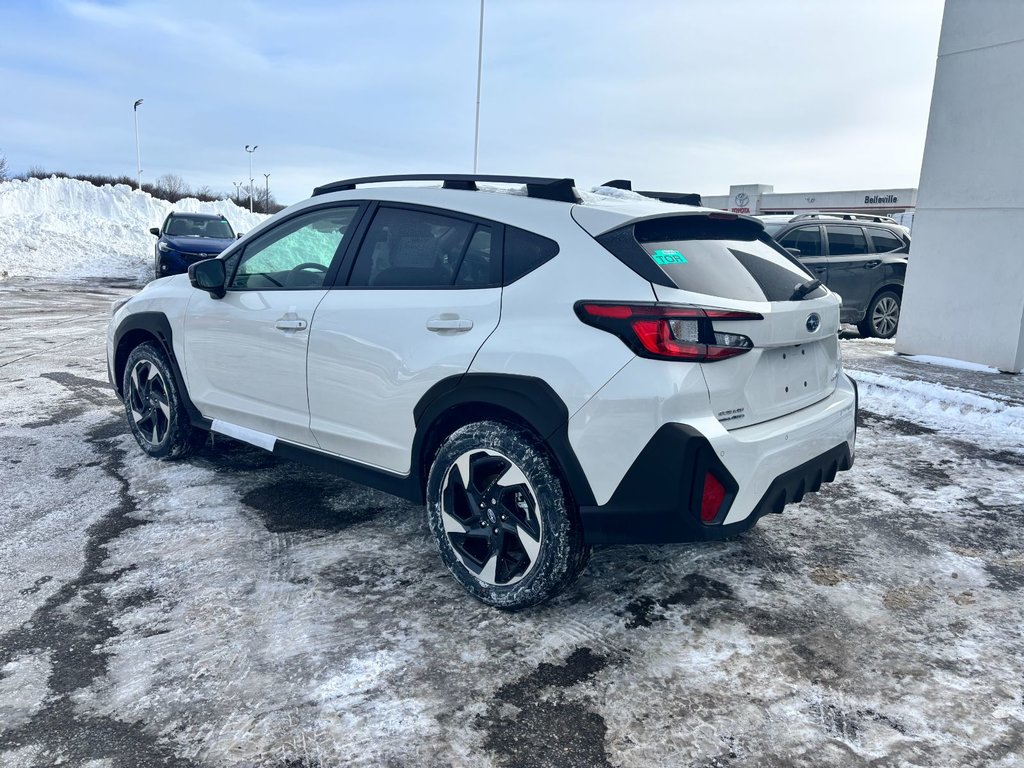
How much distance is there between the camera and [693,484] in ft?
8.85

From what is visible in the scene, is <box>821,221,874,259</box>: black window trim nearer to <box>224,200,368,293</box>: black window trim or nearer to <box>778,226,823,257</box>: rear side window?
<box>778,226,823,257</box>: rear side window

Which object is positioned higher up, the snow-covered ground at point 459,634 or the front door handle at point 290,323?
the front door handle at point 290,323

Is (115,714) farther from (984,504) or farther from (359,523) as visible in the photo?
(984,504)

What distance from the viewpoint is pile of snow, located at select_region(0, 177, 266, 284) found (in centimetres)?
2450

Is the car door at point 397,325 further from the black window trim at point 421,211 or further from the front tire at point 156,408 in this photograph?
the front tire at point 156,408

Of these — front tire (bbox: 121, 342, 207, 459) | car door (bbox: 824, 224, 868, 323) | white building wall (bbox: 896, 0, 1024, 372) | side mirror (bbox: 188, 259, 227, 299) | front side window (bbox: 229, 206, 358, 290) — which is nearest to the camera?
front side window (bbox: 229, 206, 358, 290)

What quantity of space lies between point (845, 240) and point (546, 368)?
31.9 ft

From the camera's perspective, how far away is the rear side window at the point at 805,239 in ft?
36.5

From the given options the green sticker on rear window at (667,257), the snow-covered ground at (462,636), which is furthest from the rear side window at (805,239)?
the green sticker on rear window at (667,257)

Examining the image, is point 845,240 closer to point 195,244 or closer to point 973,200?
point 973,200

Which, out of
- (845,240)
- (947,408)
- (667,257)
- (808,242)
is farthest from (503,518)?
(845,240)

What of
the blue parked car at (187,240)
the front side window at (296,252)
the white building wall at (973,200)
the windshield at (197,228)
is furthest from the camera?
the windshield at (197,228)

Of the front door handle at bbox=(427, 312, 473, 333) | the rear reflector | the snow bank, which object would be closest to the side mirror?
the front door handle at bbox=(427, 312, 473, 333)

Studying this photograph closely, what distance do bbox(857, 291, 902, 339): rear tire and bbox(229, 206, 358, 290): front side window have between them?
30.5 ft
